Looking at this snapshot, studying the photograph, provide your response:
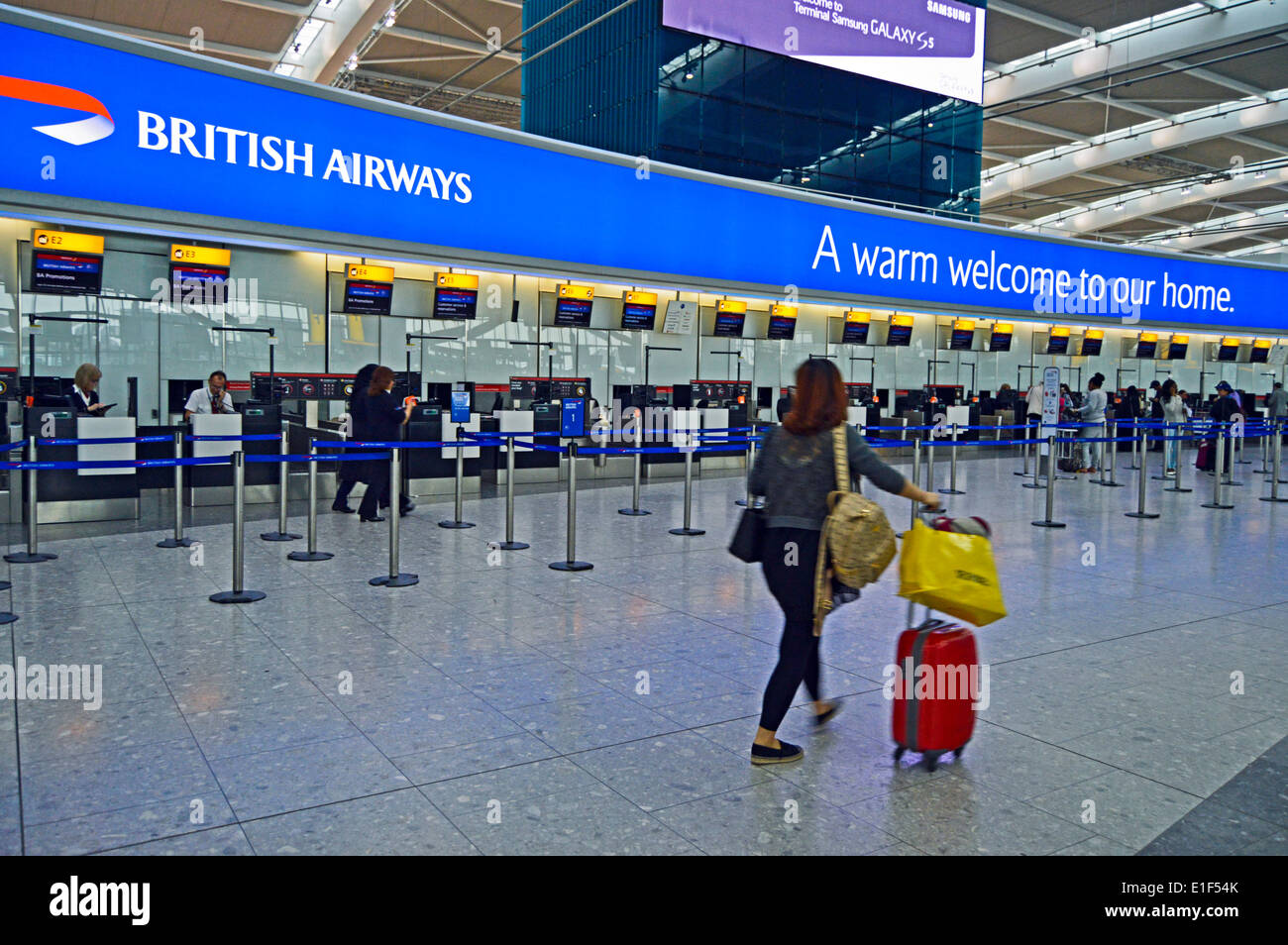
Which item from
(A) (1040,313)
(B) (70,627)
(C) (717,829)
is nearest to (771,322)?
(A) (1040,313)

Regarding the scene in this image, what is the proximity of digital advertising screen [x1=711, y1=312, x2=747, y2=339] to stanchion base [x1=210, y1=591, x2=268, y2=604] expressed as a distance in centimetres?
1189

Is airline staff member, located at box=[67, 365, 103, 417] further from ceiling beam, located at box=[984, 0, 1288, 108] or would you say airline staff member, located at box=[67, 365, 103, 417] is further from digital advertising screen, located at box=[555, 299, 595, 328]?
ceiling beam, located at box=[984, 0, 1288, 108]

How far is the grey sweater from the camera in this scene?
3842 millimetres

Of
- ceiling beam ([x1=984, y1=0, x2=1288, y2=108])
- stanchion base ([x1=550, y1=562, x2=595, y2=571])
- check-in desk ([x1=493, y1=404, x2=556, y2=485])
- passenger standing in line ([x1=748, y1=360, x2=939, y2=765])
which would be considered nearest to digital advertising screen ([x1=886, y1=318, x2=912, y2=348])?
ceiling beam ([x1=984, y1=0, x2=1288, y2=108])

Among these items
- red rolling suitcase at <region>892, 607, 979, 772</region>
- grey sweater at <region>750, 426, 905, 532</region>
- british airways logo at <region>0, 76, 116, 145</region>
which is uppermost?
british airways logo at <region>0, 76, 116, 145</region>

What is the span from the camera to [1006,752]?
13.3ft

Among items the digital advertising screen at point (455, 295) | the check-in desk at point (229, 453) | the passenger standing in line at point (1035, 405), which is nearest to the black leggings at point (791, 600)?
the check-in desk at point (229, 453)

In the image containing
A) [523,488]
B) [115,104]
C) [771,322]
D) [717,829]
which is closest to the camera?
[717,829]

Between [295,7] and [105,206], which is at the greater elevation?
[295,7]

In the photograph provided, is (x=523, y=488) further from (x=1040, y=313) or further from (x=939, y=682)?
(x=1040, y=313)

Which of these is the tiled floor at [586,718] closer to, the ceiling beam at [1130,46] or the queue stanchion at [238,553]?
the queue stanchion at [238,553]

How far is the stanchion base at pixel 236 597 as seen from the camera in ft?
20.9
